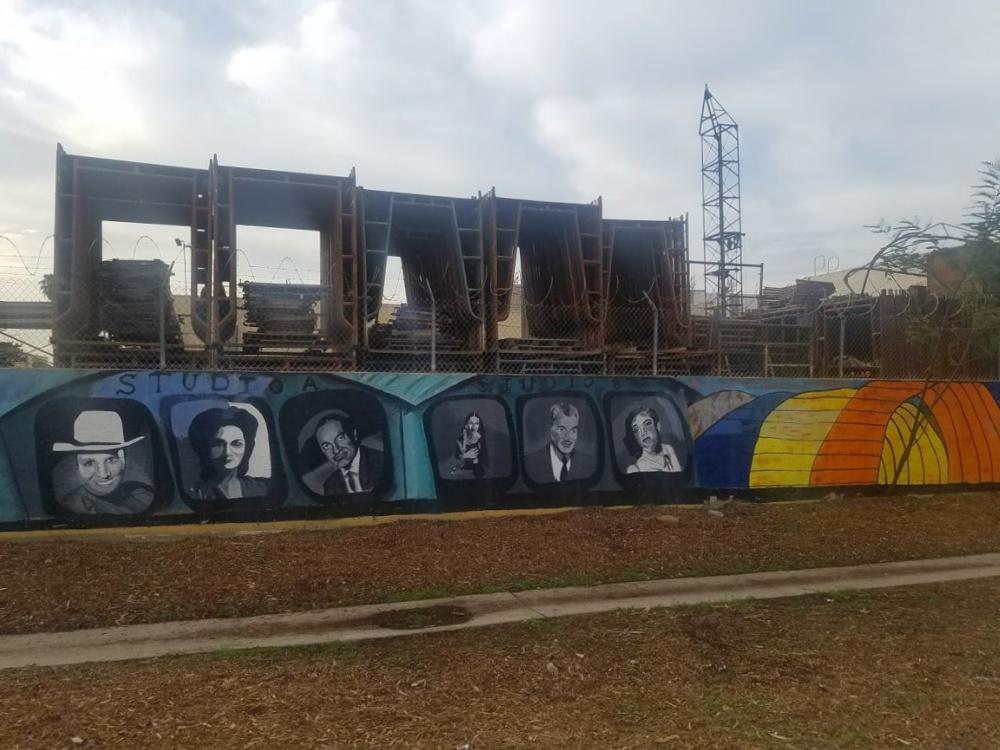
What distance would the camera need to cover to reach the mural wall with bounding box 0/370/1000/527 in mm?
7742

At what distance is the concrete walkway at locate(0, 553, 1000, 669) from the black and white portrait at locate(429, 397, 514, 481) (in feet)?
8.59

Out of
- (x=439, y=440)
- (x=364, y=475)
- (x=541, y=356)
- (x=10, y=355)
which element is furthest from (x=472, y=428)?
(x=10, y=355)

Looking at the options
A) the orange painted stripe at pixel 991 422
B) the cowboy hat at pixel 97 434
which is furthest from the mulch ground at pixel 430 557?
the orange painted stripe at pixel 991 422

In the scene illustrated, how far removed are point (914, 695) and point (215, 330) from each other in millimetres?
8392

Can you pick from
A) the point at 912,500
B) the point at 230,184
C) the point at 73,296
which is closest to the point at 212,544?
the point at 73,296

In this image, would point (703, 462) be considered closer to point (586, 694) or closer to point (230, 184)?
point (586, 694)

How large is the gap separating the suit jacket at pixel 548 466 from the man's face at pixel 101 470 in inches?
177

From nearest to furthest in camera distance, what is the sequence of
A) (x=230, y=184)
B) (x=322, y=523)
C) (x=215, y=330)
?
(x=322, y=523), (x=215, y=330), (x=230, y=184)

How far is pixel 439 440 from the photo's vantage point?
9031 mm

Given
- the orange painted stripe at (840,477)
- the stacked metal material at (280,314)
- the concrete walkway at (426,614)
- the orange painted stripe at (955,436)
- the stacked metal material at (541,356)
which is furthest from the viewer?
the orange painted stripe at (955,436)

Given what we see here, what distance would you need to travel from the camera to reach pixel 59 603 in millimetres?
5977

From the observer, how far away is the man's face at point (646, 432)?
32.7 ft

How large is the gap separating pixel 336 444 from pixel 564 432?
2.83 m

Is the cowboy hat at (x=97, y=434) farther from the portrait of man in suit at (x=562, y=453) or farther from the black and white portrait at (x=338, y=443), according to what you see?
the portrait of man in suit at (x=562, y=453)
